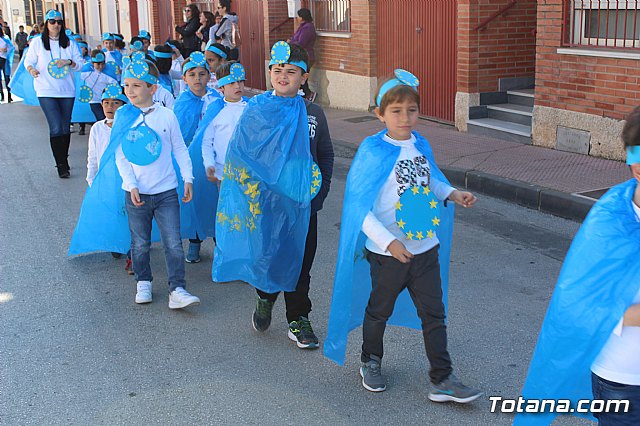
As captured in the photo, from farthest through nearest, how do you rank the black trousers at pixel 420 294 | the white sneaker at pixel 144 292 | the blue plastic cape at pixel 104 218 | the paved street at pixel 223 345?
the blue plastic cape at pixel 104 218 → the white sneaker at pixel 144 292 → the paved street at pixel 223 345 → the black trousers at pixel 420 294

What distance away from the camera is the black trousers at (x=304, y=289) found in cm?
485

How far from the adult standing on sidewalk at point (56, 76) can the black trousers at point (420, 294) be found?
704 cm

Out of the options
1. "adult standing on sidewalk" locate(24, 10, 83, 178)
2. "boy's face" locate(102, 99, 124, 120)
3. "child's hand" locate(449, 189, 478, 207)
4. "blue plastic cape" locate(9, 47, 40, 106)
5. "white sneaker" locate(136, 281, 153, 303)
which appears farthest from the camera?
"blue plastic cape" locate(9, 47, 40, 106)

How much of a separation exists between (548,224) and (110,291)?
13.1 ft

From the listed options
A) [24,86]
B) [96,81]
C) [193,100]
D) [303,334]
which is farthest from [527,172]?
[24,86]

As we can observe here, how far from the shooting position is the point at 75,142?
1362cm

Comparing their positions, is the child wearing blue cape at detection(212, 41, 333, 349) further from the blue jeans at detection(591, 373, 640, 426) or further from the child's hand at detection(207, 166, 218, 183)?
the blue jeans at detection(591, 373, 640, 426)

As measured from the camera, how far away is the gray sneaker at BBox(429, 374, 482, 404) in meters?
4.12

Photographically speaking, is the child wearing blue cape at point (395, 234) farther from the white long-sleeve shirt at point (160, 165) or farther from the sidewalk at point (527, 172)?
the sidewalk at point (527, 172)

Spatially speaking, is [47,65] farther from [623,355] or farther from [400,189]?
[623,355]

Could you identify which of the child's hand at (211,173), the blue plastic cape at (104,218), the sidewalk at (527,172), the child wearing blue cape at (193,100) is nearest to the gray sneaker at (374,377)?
the child's hand at (211,173)

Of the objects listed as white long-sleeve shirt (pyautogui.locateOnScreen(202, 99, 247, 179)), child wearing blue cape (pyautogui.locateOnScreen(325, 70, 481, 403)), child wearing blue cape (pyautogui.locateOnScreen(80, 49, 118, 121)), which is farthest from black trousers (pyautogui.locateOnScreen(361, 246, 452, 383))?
child wearing blue cape (pyautogui.locateOnScreen(80, 49, 118, 121))

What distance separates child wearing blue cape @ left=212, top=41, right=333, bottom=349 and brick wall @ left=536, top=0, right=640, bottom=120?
5.77m

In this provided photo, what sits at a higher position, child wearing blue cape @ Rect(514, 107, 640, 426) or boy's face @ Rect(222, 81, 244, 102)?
boy's face @ Rect(222, 81, 244, 102)
